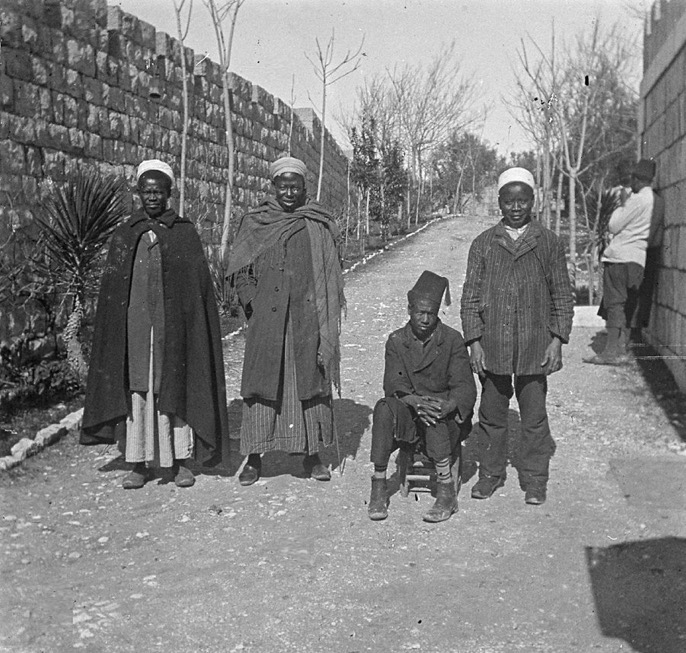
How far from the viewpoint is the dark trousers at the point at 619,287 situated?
709cm

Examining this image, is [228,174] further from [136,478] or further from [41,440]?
[136,478]

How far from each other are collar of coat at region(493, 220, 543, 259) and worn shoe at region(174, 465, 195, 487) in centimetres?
199

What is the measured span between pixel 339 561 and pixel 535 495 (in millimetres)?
1163

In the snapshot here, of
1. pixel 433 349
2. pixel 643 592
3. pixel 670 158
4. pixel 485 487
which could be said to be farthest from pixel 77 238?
pixel 670 158

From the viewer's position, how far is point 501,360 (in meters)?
4.01

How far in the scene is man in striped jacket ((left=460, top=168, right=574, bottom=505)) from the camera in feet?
13.1

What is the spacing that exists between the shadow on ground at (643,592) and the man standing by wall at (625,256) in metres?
3.82

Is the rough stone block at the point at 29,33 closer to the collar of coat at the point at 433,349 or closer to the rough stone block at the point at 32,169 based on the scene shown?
the rough stone block at the point at 32,169

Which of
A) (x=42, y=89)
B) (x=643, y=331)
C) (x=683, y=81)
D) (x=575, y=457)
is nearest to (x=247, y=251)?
(x=575, y=457)

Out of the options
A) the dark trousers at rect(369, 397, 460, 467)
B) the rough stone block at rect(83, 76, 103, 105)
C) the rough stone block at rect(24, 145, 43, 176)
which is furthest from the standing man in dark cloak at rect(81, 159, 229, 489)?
the rough stone block at rect(83, 76, 103, 105)

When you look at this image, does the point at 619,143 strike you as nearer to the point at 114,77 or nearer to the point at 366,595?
the point at 114,77

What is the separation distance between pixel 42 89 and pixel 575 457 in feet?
15.5

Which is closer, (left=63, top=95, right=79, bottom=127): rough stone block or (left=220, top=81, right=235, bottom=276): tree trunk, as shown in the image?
(left=63, top=95, right=79, bottom=127): rough stone block

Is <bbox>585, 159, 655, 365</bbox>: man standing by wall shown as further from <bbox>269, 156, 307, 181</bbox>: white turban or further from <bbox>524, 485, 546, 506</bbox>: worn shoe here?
<bbox>269, 156, 307, 181</bbox>: white turban
